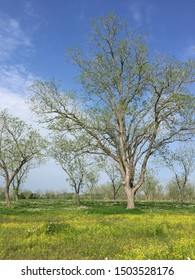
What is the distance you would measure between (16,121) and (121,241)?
37.5 m

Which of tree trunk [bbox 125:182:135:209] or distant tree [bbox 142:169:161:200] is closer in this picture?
tree trunk [bbox 125:182:135:209]

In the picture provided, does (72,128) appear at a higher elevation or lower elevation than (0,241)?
higher

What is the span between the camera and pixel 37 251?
31.5 ft

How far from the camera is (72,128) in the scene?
118 ft

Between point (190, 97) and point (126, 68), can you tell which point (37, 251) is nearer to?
point (190, 97)

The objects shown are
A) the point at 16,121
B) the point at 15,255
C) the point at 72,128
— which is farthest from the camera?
the point at 16,121

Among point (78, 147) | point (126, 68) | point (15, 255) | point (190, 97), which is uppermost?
point (126, 68)

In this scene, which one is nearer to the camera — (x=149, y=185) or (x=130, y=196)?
(x=130, y=196)

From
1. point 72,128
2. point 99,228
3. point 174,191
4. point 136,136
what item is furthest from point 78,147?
point 174,191

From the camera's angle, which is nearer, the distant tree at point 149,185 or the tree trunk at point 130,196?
the tree trunk at point 130,196

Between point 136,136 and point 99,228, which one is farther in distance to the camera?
point 136,136
